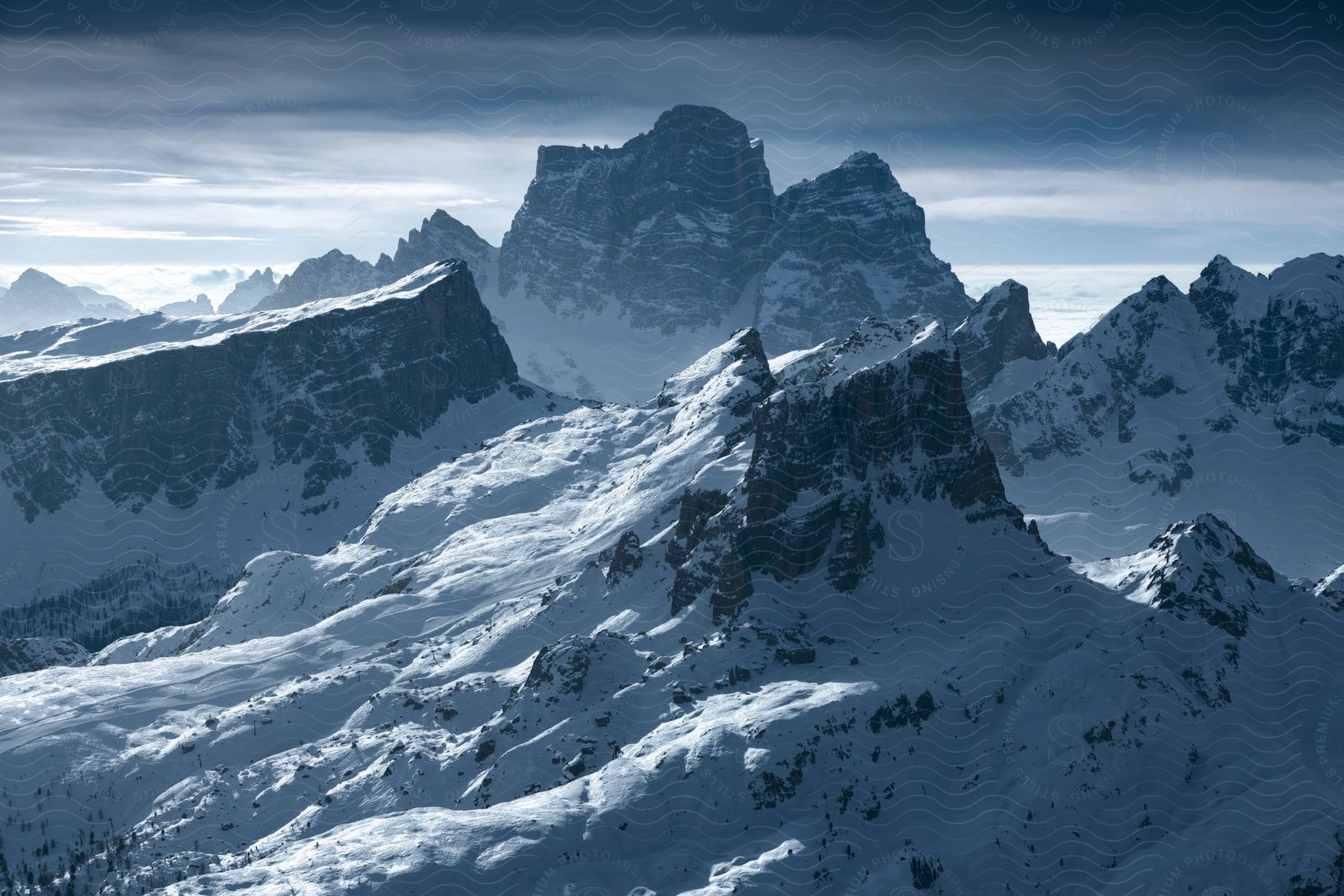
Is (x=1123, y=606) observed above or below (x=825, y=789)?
above

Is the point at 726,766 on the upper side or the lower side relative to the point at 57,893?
upper

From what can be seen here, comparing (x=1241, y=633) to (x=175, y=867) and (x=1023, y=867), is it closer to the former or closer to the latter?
(x=1023, y=867)

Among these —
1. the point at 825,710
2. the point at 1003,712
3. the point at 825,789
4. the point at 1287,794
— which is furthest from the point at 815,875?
the point at 1287,794

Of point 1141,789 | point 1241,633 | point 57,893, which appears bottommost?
point 57,893

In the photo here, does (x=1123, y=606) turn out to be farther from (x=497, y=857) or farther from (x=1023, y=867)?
(x=497, y=857)

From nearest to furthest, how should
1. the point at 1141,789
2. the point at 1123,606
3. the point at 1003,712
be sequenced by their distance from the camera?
the point at 1141,789 < the point at 1003,712 < the point at 1123,606

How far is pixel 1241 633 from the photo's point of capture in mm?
194375

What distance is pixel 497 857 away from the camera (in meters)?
165

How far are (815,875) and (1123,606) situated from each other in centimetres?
7077

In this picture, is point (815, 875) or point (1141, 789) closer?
point (815, 875)

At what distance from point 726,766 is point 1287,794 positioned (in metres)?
75.8

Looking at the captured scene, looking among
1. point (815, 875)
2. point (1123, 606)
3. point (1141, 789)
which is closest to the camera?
point (815, 875)

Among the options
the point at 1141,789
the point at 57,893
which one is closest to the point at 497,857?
the point at 57,893

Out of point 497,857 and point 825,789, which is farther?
point 825,789
